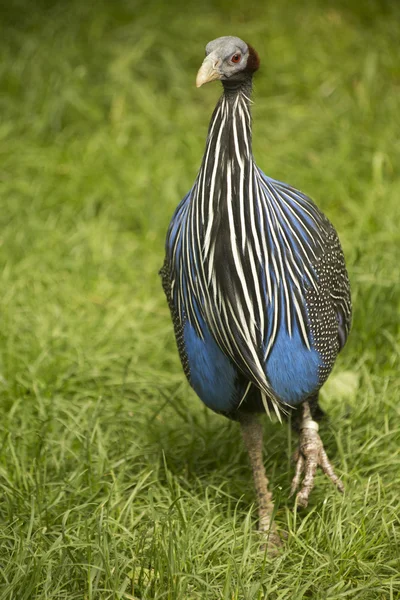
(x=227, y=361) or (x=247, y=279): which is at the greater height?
(x=247, y=279)

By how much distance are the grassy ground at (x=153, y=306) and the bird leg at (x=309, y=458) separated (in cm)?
8

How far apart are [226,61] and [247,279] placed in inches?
23.7

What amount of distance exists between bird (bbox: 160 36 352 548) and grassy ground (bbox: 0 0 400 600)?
0.94ft

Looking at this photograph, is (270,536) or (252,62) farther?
(270,536)

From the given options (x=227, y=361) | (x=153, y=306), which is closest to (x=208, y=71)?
(x=227, y=361)

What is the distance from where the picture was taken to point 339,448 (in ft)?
10.8

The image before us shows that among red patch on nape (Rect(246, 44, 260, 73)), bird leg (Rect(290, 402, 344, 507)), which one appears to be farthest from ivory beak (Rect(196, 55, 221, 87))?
bird leg (Rect(290, 402, 344, 507))

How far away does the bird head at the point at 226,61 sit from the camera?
248 centimetres

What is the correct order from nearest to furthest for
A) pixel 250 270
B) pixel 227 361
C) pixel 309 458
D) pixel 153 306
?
1. pixel 250 270
2. pixel 227 361
3. pixel 309 458
4. pixel 153 306

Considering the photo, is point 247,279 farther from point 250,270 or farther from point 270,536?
point 270,536

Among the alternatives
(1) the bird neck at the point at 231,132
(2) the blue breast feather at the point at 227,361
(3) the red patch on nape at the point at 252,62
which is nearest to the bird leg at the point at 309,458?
(2) the blue breast feather at the point at 227,361

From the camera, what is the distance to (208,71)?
8.11ft

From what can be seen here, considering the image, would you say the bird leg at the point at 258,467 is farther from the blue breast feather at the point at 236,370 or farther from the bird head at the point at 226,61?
the bird head at the point at 226,61

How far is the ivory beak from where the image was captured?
2447mm
